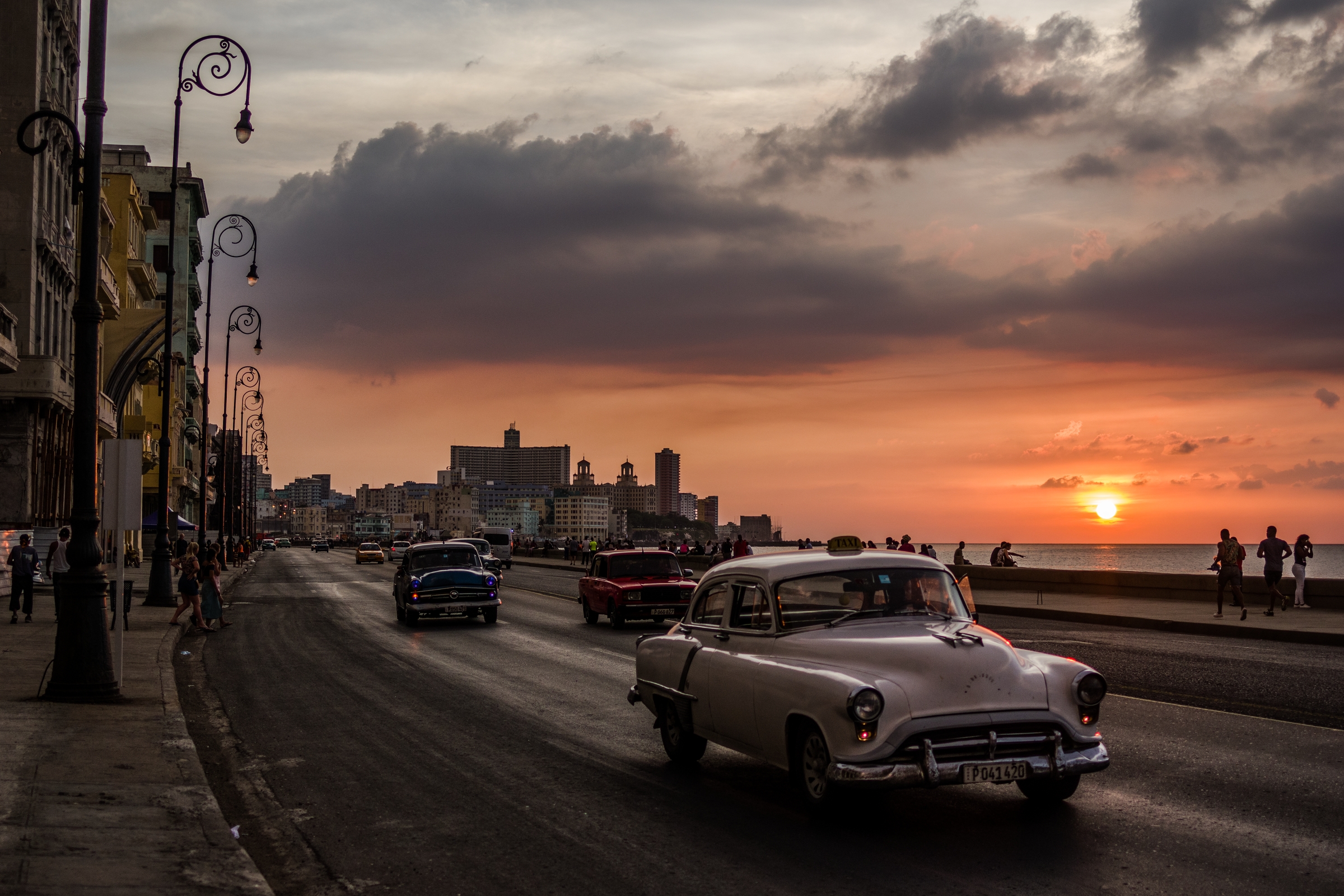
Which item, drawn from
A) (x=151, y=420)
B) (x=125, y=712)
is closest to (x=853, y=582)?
(x=125, y=712)

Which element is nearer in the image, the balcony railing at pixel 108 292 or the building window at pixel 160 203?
the balcony railing at pixel 108 292

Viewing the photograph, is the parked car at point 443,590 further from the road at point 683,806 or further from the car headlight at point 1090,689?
the car headlight at point 1090,689

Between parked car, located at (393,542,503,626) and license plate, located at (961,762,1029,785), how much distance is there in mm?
19917

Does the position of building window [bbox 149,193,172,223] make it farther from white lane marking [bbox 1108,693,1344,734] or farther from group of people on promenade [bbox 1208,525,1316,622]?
white lane marking [bbox 1108,693,1344,734]

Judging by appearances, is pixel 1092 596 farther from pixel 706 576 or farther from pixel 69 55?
pixel 69 55

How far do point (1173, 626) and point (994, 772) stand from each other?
18.3 meters

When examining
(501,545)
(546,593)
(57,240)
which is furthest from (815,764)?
(501,545)

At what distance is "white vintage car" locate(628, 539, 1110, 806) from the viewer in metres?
7.17

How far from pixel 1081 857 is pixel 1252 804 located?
191cm

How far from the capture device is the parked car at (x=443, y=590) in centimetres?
2634

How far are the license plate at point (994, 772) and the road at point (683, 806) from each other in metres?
0.33

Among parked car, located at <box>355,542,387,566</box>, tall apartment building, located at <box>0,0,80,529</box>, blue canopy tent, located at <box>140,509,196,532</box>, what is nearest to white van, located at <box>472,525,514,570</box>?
parked car, located at <box>355,542,387,566</box>

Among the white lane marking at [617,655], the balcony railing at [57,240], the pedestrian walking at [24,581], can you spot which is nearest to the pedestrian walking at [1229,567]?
the white lane marking at [617,655]

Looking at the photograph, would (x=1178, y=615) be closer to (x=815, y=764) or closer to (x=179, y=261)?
(x=815, y=764)
